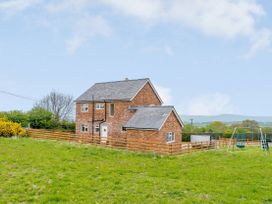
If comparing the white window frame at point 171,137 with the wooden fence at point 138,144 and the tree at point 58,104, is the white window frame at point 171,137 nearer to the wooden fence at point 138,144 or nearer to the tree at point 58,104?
the wooden fence at point 138,144

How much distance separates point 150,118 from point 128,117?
4377 millimetres

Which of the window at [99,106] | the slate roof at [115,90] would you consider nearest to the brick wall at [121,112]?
the window at [99,106]

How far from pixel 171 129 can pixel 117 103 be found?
7470 millimetres

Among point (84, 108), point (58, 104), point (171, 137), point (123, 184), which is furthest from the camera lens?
point (58, 104)

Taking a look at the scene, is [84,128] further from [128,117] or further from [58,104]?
[58,104]

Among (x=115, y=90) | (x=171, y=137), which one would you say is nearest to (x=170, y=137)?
(x=171, y=137)

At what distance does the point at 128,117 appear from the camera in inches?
1371

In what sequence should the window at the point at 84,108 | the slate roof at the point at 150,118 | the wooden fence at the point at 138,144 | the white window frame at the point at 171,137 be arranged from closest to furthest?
1. the wooden fence at the point at 138,144
2. the slate roof at the point at 150,118
3. the white window frame at the point at 171,137
4. the window at the point at 84,108

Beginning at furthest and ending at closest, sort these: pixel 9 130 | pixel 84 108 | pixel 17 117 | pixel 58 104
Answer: pixel 58 104
pixel 17 117
pixel 84 108
pixel 9 130

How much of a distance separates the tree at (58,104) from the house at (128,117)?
34051 millimetres

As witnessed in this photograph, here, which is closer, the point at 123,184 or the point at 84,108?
→ the point at 123,184

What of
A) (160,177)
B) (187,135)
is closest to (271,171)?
(160,177)

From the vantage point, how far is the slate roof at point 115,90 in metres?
35.4

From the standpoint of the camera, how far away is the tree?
73438 millimetres
